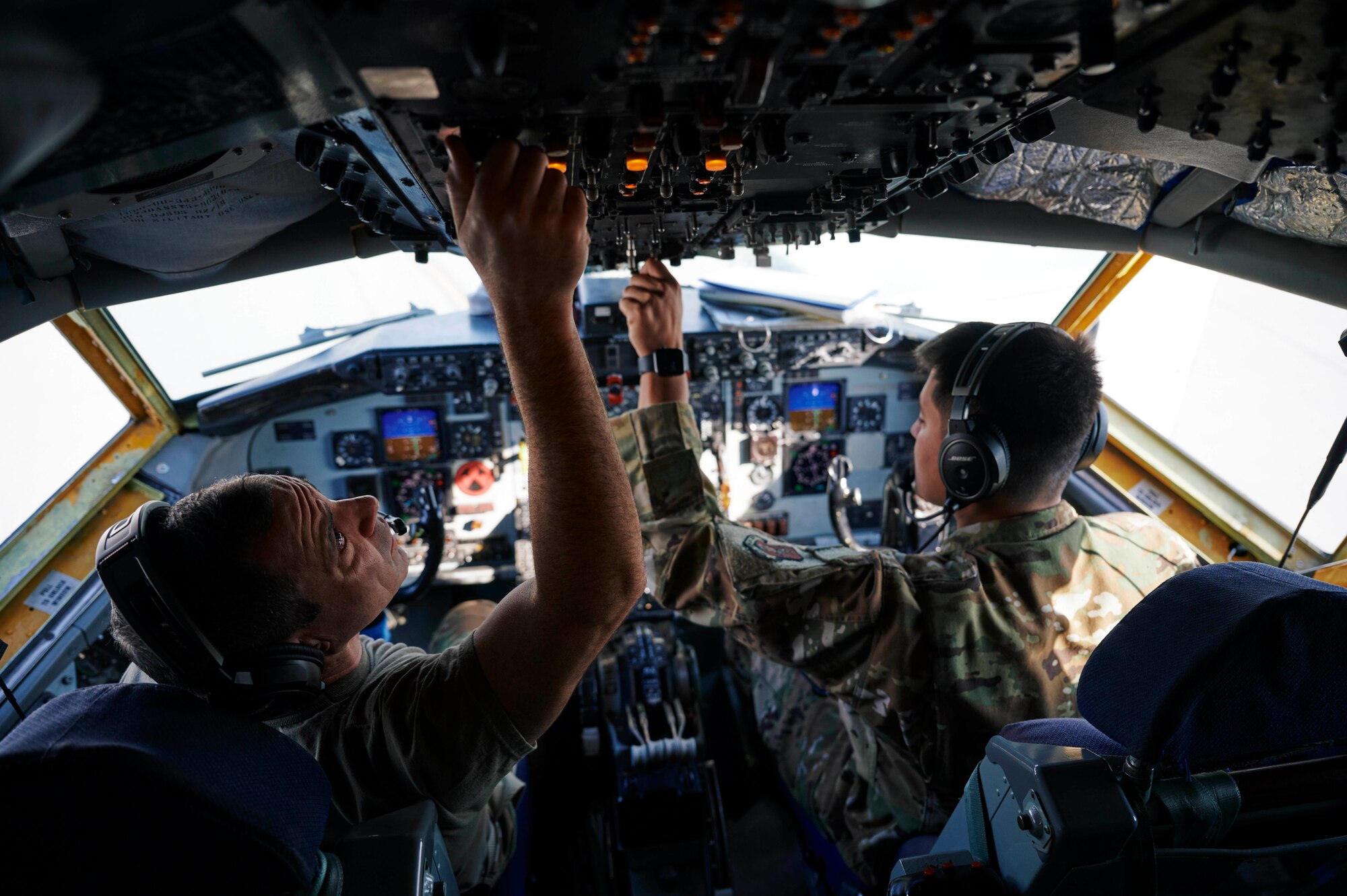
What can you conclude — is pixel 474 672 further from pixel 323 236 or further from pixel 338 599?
pixel 323 236

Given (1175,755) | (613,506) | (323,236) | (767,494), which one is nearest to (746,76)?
(613,506)

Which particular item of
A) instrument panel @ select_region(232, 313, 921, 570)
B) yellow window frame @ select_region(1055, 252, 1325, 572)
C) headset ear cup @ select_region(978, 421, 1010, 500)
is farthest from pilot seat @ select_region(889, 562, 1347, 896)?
instrument panel @ select_region(232, 313, 921, 570)

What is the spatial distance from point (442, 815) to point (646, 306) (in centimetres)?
107

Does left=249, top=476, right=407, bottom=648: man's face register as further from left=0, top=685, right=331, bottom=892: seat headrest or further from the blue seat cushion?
the blue seat cushion

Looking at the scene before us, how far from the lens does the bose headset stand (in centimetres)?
96

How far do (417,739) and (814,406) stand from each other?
2.80m

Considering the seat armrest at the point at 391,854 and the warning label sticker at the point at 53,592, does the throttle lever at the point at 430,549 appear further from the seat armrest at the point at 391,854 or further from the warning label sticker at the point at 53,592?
the seat armrest at the point at 391,854

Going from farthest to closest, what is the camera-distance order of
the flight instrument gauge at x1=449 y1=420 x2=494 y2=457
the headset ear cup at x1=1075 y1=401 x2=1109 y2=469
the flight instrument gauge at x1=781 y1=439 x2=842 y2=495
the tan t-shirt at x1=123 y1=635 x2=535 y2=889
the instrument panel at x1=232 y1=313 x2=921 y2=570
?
the flight instrument gauge at x1=781 y1=439 x2=842 y2=495 → the flight instrument gauge at x1=449 y1=420 x2=494 y2=457 → the instrument panel at x1=232 y1=313 x2=921 y2=570 → the headset ear cup at x1=1075 y1=401 x2=1109 y2=469 → the tan t-shirt at x1=123 y1=635 x2=535 y2=889

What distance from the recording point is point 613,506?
3.37 feet

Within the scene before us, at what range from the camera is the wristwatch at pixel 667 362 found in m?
1.66

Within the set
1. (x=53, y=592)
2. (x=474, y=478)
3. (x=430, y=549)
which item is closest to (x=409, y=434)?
(x=474, y=478)

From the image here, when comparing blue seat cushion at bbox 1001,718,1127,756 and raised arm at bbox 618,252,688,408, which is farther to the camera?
raised arm at bbox 618,252,688,408

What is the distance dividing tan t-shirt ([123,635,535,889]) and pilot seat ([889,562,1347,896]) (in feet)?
2.05

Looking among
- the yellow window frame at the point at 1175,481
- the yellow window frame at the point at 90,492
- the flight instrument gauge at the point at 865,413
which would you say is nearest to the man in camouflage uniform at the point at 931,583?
the yellow window frame at the point at 1175,481
